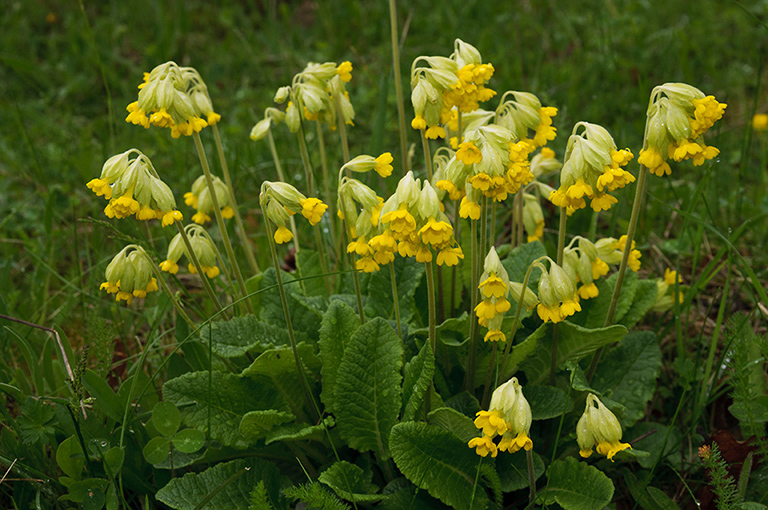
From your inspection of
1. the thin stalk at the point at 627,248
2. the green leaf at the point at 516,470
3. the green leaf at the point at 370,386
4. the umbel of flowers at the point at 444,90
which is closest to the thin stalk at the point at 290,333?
the green leaf at the point at 370,386

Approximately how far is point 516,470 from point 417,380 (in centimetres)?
48

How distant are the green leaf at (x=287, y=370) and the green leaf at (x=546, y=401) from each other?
2.51ft

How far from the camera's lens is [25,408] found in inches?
89.5

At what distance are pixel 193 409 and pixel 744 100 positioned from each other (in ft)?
14.3

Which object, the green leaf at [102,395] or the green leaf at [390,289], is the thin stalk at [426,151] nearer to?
the green leaf at [390,289]

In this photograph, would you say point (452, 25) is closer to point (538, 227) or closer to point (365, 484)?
point (538, 227)

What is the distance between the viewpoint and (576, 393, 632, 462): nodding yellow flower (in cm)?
201

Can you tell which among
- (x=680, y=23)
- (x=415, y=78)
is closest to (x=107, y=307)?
(x=415, y=78)

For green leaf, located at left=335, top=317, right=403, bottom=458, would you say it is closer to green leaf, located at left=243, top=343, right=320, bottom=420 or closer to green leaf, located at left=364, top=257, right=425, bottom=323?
green leaf, located at left=243, top=343, right=320, bottom=420

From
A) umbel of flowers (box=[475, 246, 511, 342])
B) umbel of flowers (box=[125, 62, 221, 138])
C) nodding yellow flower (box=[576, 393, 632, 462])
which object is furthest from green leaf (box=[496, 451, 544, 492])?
umbel of flowers (box=[125, 62, 221, 138])

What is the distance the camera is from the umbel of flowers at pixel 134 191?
6.69 ft

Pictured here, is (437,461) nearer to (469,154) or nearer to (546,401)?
(546,401)

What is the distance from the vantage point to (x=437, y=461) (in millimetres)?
2182

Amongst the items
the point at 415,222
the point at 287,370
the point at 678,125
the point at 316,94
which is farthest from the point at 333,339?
the point at 678,125
